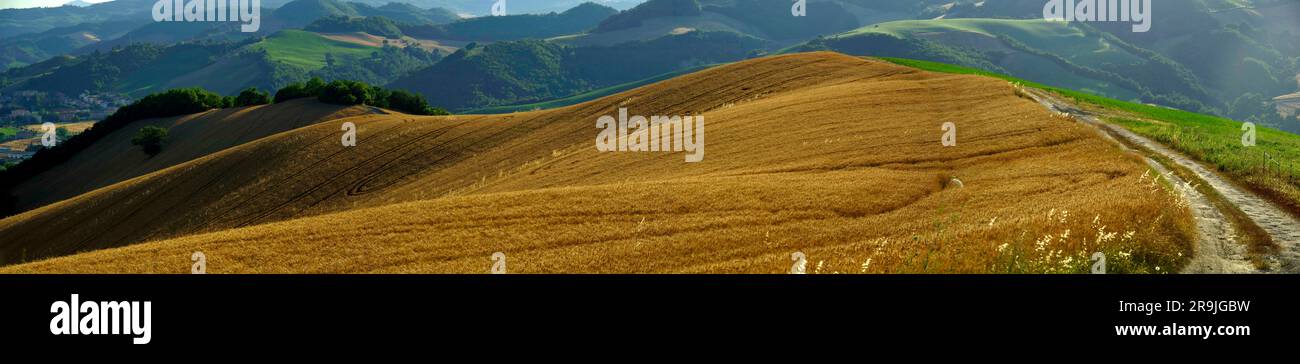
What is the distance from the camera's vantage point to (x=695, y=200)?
72.7 feet

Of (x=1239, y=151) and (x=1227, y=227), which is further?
(x=1239, y=151)

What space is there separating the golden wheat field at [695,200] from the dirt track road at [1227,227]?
478mm

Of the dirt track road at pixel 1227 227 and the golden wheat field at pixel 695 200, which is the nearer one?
the dirt track road at pixel 1227 227

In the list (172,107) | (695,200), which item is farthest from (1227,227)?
(172,107)

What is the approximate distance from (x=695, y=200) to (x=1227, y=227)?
43.2 feet

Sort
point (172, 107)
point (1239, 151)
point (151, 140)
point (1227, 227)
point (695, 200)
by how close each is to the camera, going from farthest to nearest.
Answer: point (172, 107) → point (151, 140) → point (1239, 151) → point (695, 200) → point (1227, 227)

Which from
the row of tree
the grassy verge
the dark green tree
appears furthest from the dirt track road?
the dark green tree

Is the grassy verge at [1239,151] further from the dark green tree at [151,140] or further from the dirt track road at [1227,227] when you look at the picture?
the dark green tree at [151,140]

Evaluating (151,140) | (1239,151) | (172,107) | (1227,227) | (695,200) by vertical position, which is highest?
(172,107)

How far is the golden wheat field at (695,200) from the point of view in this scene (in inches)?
625

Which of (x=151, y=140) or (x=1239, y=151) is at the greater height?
(x=1239, y=151)

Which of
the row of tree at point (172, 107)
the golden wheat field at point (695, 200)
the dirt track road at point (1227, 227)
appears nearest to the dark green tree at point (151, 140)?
the row of tree at point (172, 107)

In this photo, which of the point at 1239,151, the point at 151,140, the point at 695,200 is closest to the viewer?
the point at 695,200

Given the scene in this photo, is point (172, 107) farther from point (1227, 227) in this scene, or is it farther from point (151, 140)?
point (1227, 227)
